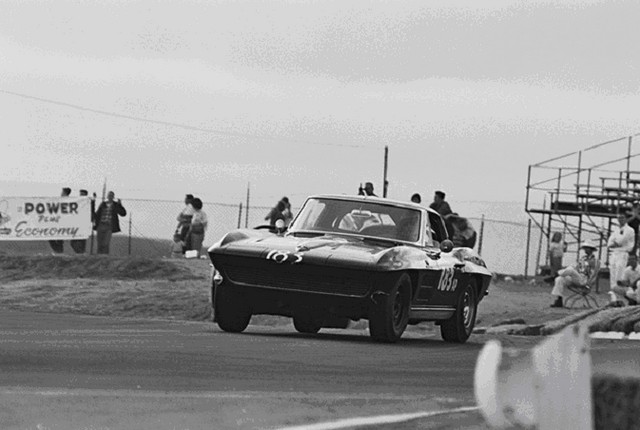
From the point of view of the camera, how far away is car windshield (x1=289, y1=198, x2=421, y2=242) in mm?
15250

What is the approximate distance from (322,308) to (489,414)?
443 inches

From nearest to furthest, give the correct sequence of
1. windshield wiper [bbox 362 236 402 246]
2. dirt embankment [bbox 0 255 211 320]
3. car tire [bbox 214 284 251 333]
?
car tire [bbox 214 284 251 333], windshield wiper [bbox 362 236 402 246], dirt embankment [bbox 0 255 211 320]

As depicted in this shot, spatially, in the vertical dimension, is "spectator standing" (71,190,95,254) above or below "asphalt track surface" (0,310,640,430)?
below

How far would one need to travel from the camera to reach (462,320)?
1617 cm

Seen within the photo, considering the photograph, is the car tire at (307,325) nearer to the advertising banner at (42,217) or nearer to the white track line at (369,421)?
the white track line at (369,421)

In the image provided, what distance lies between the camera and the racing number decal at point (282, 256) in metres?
13.7

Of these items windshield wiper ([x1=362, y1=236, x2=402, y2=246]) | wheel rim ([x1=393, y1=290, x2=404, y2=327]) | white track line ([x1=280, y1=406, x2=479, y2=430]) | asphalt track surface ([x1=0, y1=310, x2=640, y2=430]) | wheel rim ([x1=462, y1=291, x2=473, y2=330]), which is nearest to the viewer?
white track line ([x1=280, y1=406, x2=479, y2=430])

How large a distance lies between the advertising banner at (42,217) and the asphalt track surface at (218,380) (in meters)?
17.9

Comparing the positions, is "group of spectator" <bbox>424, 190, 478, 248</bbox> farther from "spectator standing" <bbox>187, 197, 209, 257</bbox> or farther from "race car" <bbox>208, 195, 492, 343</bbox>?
"race car" <bbox>208, 195, 492, 343</bbox>

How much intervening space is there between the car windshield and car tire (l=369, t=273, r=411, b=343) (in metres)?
1.10

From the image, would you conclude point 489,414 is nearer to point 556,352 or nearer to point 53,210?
point 556,352

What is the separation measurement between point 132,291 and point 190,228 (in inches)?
298

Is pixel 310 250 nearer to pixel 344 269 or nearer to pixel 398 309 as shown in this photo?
pixel 344 269

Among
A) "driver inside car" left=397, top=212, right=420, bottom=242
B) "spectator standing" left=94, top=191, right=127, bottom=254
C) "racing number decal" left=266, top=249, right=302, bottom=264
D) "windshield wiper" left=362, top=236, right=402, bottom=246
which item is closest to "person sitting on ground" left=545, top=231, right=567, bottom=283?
"spectator standing" left=94, top=191, right=127, bottom=254
